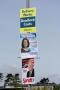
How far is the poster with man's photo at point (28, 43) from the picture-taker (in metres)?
25.0

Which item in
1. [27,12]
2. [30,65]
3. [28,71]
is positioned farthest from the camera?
[27,12]

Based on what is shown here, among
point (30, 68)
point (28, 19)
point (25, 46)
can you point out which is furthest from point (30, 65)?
point (28, 19)

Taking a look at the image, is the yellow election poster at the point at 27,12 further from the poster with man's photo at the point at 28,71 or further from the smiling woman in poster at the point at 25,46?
the poster with man's photo at the point at 28,71

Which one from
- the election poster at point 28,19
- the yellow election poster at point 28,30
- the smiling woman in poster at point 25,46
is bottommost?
the smiling woman in poster at point 25,46

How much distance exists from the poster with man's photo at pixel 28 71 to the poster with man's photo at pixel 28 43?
0.46 metres

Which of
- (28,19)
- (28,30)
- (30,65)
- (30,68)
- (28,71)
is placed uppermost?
(28,19)

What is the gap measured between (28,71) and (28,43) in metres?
1.54

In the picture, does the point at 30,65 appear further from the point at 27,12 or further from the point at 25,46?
the point at 27,12

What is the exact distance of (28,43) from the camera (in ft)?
82.4

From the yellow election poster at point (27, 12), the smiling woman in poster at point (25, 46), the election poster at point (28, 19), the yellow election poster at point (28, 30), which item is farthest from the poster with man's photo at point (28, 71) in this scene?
the yellow election poster at point (27, 12)

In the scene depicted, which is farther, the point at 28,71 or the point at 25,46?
the point at 25,46

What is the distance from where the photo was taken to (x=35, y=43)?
25.0 metres

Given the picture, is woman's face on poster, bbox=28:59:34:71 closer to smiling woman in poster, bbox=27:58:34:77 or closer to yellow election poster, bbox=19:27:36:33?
smiling woman in poster, bbox=27:58:34:77

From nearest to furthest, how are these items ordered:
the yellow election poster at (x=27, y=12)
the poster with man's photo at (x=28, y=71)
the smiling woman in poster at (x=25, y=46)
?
the poster with man's photo at (x=28, y=71) < the yellow election poster at (x=27, y=12) < the smiling woman in poster at (x=25, y=46)
